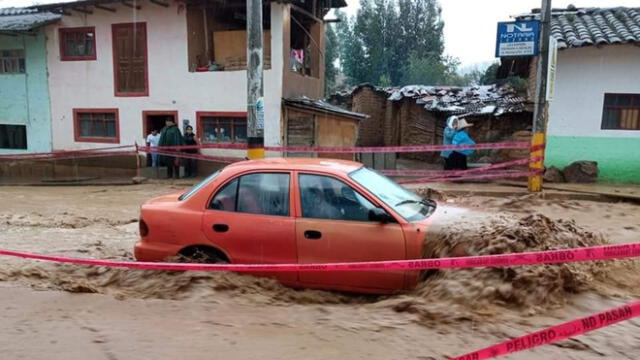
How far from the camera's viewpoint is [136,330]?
11.2ft

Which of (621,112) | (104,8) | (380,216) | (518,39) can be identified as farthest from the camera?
(104,8)

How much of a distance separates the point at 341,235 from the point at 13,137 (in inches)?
754

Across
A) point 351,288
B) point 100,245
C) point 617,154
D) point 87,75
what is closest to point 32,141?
point 87,75

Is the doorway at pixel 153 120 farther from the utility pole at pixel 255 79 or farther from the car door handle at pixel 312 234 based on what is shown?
the car door handle at pixel 312 234

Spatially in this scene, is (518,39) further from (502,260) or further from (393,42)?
(393,42)

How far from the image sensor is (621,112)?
1204 cm

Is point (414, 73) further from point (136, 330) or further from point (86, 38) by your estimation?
point (136, 330)

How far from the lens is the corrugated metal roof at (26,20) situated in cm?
1671

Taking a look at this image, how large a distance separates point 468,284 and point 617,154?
34.1ft

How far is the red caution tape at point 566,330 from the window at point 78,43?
58.0 ft

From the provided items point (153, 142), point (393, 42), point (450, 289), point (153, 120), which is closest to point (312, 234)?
point (450, 289)

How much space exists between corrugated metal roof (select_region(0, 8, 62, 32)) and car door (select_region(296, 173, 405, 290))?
53.9ft

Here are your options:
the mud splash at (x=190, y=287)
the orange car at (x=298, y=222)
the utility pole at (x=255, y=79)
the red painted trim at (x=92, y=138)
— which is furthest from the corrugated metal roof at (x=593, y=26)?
the red painted trim at (x=92, y=138)

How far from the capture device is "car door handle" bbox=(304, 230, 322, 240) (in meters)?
4.31
